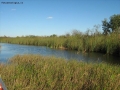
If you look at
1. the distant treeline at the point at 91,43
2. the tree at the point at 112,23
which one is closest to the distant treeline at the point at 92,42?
the distant treeline at the point at 91,43

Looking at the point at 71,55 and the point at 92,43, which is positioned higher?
the point at 92,43

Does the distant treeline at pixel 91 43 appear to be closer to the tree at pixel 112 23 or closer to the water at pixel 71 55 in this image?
the water at pixel 71 55

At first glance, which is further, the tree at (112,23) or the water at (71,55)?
the tree at (112,23)

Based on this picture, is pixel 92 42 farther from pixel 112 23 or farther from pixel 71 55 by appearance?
pixel 112 23

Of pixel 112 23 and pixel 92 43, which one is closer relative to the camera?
pixel 92 43

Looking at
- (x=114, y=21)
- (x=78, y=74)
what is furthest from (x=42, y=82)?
(x=114, y=21)

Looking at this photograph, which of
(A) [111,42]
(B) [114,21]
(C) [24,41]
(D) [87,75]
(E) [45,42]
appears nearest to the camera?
(D) [87,75]

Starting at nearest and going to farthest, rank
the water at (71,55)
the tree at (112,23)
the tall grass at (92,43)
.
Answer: the water at (71,55), the tall grass at (92,43), the tree at (112,23)

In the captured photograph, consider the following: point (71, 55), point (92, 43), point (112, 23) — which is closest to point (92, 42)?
point (92, 43)

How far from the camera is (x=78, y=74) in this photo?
6.45m

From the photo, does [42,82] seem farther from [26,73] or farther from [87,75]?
Answer: [87,75]

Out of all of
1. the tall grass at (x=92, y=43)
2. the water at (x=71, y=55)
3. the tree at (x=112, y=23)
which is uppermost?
the tree at (x=112, y=23)

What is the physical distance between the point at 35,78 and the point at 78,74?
1675mm

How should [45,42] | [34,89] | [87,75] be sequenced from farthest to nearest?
[45,42] → [87,75] → [34,89]
